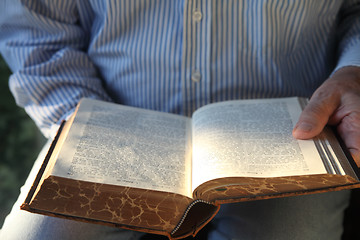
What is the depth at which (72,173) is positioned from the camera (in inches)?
21.0

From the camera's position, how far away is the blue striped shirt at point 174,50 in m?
0.80

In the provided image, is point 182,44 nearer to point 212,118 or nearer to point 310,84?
point 212,118

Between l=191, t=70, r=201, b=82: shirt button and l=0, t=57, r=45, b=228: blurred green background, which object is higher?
l=191, t=70, r=201, b=82: shirt button

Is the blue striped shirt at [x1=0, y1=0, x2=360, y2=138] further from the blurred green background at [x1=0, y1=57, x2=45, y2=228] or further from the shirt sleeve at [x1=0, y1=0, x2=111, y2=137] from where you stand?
the blurred green background at [x1=0, y1=57, x2=45, y2=228]

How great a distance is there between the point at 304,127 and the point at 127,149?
0.96 feet

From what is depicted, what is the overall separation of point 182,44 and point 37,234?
47 centimetres

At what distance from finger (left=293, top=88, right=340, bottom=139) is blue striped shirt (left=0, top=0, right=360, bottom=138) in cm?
16

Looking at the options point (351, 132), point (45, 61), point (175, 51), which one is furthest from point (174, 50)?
point (351, 132)

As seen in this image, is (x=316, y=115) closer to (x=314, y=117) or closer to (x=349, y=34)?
(x=314, y=117)

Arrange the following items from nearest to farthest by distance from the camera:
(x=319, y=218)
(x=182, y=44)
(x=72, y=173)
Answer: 1. (x=72, y=173)
2. (x=319, y=218)
3. (x=182, y=44)

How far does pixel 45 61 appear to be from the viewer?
2.81ft

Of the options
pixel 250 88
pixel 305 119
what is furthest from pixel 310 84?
pixel 305 119

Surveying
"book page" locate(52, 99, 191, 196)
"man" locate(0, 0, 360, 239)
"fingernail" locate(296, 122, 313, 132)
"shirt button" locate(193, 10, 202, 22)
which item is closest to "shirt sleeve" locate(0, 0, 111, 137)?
"man" locate(0, 0, 360, 239)

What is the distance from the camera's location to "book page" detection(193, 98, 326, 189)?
1.81ft
